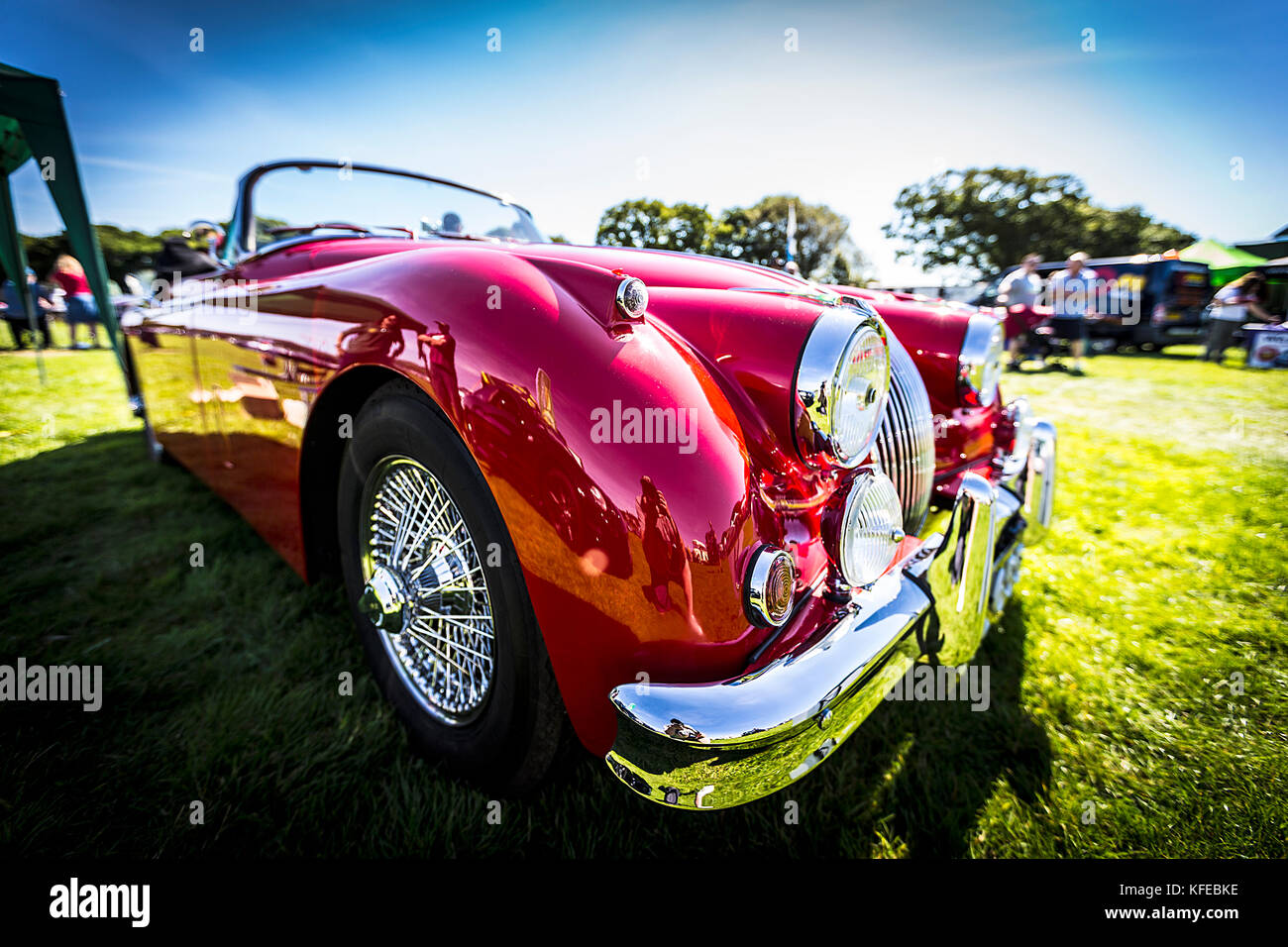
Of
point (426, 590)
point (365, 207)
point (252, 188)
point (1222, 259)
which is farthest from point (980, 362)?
point (1222, 259)

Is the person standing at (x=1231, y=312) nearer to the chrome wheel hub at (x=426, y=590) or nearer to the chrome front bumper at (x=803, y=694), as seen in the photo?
the chrome front bumper at (x=803, y=694)

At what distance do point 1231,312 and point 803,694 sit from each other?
1311 cm

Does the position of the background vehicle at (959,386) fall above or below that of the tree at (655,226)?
below

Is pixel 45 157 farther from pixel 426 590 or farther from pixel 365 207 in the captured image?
pixel 426 590

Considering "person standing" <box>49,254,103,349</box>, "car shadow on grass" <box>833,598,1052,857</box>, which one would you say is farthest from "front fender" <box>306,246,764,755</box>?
"person standing" <box>49,254,103,349</box>

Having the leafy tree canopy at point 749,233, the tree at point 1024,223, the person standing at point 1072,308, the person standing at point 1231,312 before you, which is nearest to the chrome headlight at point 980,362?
the leafy tree canopy at point 749,233

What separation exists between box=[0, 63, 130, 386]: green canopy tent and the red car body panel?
369 centimetres

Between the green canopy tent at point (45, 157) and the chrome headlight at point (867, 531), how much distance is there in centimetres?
504

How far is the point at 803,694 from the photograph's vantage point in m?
0.98

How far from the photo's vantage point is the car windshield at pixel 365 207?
2.54m

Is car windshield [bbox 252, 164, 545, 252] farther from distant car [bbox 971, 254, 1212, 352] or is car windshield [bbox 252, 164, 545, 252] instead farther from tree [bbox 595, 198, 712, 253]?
distant car [bbox 971, 254, 1212, 352]

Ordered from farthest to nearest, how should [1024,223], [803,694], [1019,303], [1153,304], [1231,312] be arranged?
1. [1024,223]
2. [1153,304]
3. [1231,312]
4. [1019,303]
5. [803,694]
